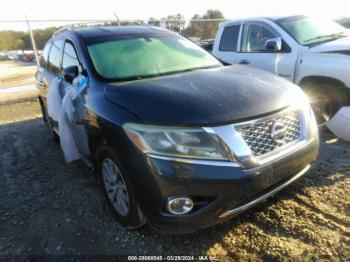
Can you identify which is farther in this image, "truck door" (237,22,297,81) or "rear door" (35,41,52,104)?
"truck door" (237,22,297,81)

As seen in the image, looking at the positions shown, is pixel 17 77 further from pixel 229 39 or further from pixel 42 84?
pixel 229 39

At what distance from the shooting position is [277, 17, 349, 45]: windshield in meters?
5.15

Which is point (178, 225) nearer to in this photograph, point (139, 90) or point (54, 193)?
point (139, 90)

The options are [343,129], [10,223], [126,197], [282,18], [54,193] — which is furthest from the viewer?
[282,18]

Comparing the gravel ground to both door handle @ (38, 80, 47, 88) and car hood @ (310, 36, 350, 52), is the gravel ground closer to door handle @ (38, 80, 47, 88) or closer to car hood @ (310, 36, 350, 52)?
car hood @ (310, 36, 350, 52)

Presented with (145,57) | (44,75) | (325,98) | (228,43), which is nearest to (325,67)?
(325,98)

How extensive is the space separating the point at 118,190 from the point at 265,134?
1310mm

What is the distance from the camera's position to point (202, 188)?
2195 millimetres

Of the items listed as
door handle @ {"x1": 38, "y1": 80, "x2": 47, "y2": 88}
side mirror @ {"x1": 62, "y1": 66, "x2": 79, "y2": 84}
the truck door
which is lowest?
door handle @ {"x1": 38, "y1": 80, "x2": 47, "y2": 88}

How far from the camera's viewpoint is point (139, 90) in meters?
2.70

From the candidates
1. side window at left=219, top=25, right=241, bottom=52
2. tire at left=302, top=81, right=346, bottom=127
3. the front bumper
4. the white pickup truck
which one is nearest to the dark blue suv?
the front bumper

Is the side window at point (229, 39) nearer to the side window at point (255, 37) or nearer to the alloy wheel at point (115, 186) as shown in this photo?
the side window at point (255, 37)

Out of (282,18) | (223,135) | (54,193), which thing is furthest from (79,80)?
(282,18)

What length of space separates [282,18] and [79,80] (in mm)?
3876
